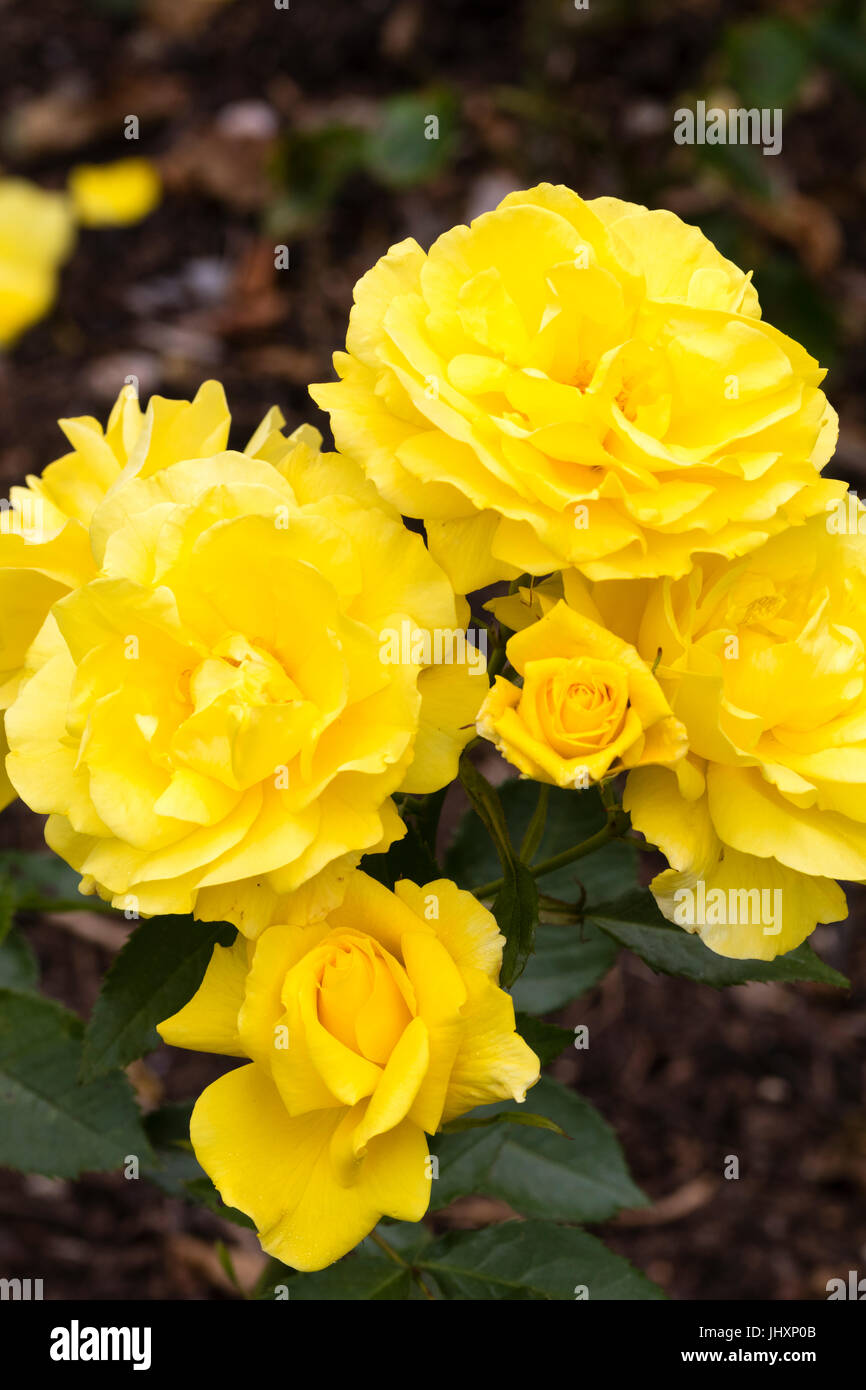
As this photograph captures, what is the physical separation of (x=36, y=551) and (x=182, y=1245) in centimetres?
169

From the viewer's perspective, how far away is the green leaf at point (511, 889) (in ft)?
3.73

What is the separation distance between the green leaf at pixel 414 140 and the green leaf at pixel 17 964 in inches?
83.0

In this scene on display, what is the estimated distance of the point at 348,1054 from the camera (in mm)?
1037

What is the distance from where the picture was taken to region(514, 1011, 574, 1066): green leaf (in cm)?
128

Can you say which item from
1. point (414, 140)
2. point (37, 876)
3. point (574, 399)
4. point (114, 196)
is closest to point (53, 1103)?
point (37, 876)

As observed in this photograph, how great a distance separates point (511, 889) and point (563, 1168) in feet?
2.63

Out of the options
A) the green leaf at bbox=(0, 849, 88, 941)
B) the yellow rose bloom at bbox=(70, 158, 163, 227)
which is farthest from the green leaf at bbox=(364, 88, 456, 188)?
the green leaf at bbox=(0, 849, 88, 941)

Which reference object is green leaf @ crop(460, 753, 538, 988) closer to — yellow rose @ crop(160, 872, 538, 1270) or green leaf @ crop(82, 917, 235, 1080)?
yellow rose @ crop(160, 872, 538, 1270)

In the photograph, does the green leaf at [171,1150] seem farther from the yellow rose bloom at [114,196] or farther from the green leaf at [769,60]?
the yellow rose bloom at [114,196]

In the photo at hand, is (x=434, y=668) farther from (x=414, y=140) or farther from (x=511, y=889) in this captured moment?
(x=414, y=140)

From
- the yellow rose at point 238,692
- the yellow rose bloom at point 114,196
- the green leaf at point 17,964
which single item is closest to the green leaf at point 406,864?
the yellow rose at point 238,692

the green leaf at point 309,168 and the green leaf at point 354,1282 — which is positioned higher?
the green leaf at point 309,168
